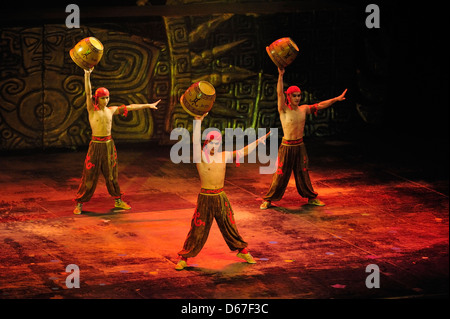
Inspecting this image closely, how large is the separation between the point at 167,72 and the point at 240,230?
4.40m

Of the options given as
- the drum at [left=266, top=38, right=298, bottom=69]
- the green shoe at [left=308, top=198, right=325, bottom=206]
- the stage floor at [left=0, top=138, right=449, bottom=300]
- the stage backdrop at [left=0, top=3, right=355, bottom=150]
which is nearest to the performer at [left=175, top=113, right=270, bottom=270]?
the stage floor at [left=0, top=138, right=449, bottom=300]

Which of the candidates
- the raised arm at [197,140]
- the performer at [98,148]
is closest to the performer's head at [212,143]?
the raised arm at [197,140]

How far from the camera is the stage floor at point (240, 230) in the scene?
7566 mm

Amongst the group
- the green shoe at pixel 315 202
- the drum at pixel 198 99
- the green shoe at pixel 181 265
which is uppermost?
the drum at pixel 198 99

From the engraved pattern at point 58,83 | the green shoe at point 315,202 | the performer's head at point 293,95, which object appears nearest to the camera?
the performer's head at point 293,95

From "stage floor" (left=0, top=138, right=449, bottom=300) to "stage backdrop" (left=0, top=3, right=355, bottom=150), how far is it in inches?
22.1

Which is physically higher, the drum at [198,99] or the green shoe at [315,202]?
the drum at [198,99]

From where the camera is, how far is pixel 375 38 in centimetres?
1384

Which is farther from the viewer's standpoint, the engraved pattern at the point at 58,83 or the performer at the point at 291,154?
→ the engraved pattern at the point at 58,83

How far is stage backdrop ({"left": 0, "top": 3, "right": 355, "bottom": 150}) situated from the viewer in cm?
1233

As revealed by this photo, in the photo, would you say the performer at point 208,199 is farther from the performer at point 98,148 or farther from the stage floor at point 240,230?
the performer at point 98,148

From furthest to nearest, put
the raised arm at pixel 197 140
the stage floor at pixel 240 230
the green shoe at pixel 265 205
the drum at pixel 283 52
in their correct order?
1. the green shoe at pixel 265 205
2. the drum at pixel 283 52
3. the raised arm at pixel 197 140
4. the stage floor at pixel 240 230

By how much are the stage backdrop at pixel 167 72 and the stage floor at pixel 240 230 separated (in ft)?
1.85

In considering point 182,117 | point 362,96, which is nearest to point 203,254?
point 182,117
